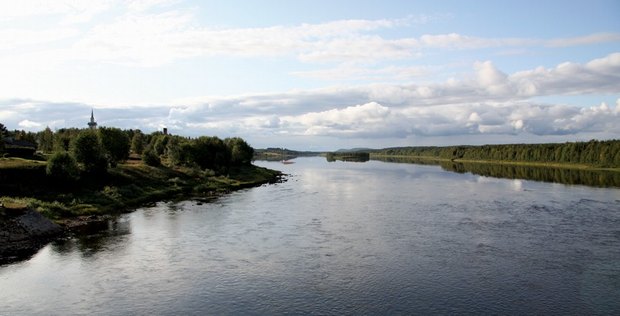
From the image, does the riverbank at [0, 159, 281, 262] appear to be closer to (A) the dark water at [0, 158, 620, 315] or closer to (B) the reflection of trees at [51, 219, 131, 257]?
(B) the reflection of trees at [51, 219, 131, 257]

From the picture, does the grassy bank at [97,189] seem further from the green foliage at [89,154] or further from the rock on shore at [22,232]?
the rock on shore at [22,232]

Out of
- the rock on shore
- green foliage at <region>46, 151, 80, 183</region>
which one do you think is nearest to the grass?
green foliage at <region>46, 151, 80, 183</region>

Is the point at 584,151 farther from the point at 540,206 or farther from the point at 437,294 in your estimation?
the point at 437,294

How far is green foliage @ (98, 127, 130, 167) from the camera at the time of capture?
352 feet

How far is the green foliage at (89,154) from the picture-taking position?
286 feet

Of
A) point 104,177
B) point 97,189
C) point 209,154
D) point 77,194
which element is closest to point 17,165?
point 77,194

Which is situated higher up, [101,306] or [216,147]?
[216,147]

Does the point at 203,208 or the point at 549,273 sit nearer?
the point at 549,273

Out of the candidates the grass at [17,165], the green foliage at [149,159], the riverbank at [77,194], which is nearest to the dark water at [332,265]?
the riverbank at [77,194]

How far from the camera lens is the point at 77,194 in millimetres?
75125

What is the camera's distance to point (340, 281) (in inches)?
1432

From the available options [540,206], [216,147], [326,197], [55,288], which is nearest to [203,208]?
[326,197]

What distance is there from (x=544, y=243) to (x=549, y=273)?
12.1m

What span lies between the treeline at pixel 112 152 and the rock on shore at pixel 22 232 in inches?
954
